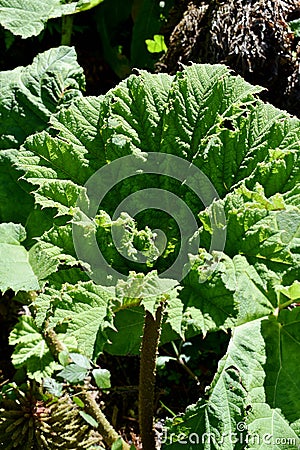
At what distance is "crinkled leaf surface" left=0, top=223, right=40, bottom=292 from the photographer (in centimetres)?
179

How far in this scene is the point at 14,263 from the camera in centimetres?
192

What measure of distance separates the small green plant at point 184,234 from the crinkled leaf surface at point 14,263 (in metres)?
0.01

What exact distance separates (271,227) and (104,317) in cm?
46

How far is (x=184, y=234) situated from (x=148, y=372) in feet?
1.34

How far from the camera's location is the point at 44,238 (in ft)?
5.40

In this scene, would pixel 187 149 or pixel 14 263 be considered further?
pixel 14 263

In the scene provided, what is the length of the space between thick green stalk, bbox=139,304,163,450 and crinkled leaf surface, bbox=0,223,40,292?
0.33m

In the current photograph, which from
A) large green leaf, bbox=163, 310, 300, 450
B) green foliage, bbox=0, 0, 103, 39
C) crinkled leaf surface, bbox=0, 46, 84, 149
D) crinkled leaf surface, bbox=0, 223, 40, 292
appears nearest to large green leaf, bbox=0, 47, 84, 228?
crinkled leaf surface, bbox=0, 46, 84, 149

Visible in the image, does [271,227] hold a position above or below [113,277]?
above

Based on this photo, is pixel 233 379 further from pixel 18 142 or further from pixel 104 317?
pixel 18 142

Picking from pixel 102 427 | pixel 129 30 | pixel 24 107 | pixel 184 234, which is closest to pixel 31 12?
pixel 24 107

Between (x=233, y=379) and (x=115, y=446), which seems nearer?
(x=233, y=379)

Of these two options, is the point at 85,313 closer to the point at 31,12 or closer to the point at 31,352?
the point at 31,352

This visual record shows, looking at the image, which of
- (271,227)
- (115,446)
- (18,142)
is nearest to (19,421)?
(115,446)
